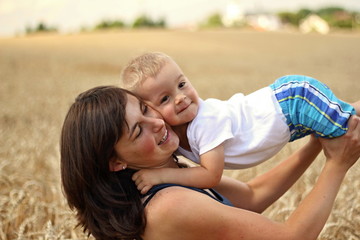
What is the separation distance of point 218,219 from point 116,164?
18.1 inches

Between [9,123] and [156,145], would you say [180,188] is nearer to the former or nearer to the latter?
[156,145]

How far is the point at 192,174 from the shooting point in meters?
2.03

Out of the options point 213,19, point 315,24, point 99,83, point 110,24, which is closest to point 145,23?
point 110,24

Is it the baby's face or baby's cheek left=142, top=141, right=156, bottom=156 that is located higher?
the baby's face

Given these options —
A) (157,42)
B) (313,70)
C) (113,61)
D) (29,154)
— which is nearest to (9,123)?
(29,154)

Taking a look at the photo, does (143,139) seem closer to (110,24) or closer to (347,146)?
(347,146)

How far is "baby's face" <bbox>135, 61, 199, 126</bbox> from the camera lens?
81.3 inches

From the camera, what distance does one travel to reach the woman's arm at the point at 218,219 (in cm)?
191

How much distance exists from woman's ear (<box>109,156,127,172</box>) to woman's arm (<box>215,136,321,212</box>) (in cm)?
66

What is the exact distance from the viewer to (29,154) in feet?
16.5

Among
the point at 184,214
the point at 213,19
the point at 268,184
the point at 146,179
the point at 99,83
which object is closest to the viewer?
the point at 184,214

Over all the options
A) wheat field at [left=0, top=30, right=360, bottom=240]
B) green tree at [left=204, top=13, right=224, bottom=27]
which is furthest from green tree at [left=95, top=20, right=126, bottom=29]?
green tree at [left=204, top=13, right=224, bottom=27]

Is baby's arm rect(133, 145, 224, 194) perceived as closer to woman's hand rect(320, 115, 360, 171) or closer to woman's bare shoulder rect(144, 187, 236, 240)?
woman's bare shoulder rect(144, 187, 236, 240)

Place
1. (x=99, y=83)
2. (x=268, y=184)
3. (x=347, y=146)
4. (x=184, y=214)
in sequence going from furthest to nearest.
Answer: (x=99, y=83)
(x=268, y=184)
(x=347, y=146)
(x=184, y=214)
